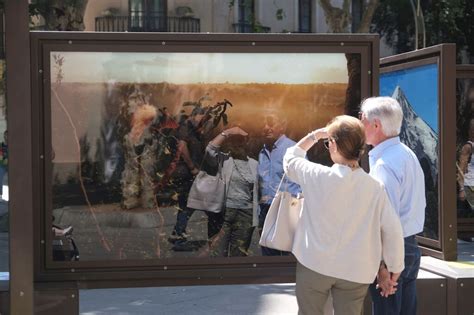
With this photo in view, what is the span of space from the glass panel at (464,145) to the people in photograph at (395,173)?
5.00 meters

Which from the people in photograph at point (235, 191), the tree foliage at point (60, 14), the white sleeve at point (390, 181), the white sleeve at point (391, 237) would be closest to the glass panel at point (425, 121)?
the people in photograph at point (235, 191)

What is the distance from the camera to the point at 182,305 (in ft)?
22.7

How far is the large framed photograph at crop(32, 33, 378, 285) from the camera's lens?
16.1 feet

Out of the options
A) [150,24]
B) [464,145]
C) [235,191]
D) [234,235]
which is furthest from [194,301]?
[150,24]

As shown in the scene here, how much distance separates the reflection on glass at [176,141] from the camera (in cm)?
493

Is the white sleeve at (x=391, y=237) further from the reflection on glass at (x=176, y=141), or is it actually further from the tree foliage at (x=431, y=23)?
the tree foliage at (x=431, y=23)

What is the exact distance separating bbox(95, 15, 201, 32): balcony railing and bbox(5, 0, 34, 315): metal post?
23.0m

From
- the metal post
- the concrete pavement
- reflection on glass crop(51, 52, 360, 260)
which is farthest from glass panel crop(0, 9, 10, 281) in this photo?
the concrete pavement


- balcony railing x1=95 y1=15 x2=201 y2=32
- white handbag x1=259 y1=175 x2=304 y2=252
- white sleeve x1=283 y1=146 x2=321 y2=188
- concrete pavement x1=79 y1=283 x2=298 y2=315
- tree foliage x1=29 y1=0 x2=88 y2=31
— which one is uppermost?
balcony railing x1=95 y1=15 x2=201 y2=32

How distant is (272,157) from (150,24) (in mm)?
23219

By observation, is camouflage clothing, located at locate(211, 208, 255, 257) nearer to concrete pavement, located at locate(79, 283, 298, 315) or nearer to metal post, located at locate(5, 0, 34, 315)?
metal post, located at locate(5, 0, 34, 315)

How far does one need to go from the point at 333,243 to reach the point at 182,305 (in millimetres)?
3480

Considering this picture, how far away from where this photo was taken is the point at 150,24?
90.4 feet

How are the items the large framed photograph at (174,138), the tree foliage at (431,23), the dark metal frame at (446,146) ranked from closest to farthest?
the large framed photograph at (174,138)
the dark metal frame at (446,146)
the tree foliage at (431,23)
